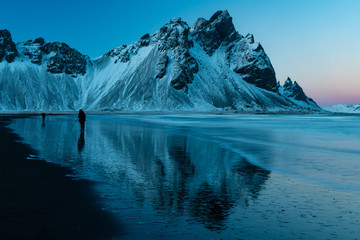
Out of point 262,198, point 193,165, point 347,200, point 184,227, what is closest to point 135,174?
point 193,165

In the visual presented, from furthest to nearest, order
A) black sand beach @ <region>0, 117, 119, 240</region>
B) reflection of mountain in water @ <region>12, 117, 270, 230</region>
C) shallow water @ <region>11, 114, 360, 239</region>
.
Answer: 1. reflection of mountain in water @ <region>12, 117, 270, 230</region>
2. shallow water @ <region>11, 114, 360, 239</region>
3. black sand beach @ <region>0, 117, 119, 240</region>

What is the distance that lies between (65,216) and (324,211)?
6430 mm

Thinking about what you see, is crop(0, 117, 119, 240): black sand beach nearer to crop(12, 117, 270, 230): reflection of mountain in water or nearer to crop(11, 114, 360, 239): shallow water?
crop(11, 114, 360, 239): shallow water

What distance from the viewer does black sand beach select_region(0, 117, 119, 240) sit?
7141 millimetres

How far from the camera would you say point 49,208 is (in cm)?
892

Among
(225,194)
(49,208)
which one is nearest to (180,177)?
(225,194)

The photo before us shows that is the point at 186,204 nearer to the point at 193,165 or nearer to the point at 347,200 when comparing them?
the point at 347,200

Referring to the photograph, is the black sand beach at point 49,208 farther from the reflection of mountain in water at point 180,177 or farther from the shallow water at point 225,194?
the reflection of mountain in water at point 180,177

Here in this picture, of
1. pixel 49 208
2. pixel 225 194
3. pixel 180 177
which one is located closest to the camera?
pixel 49 208

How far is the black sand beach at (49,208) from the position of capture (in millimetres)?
7141

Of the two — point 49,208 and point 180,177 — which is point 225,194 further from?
point 49,208

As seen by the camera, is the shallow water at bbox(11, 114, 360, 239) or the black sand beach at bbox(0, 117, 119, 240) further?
the shallow water at bbox(11, 114, 360, 239)

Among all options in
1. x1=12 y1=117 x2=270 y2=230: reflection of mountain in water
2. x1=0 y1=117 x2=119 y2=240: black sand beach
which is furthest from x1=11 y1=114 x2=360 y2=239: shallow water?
x1=0 y1=117 x2=119 y2=240: black sand beach

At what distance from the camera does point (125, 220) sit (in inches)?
317
